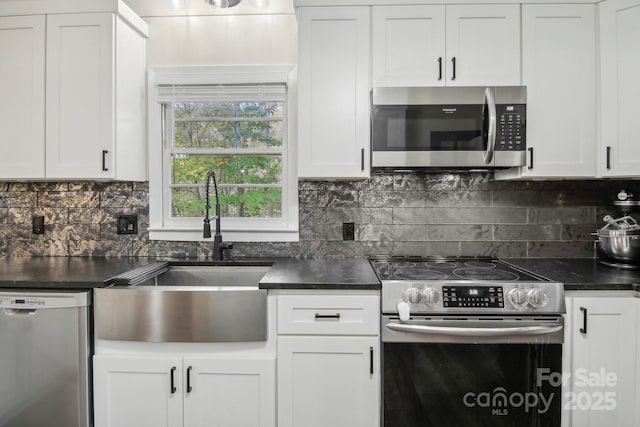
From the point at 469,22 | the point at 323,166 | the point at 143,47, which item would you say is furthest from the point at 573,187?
the point at 143,47

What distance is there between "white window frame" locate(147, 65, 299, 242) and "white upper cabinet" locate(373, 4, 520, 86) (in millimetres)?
642

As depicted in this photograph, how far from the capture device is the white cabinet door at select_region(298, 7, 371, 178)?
203 centimetres

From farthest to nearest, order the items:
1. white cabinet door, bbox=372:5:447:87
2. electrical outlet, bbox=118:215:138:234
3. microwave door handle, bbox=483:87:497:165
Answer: electrical outlet, bbox=118:215:138:234 < white cabinet door, bbox=372:5:447:87 < microwave door handle, bbox=483:87:497:165

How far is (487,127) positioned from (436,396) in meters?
1.32

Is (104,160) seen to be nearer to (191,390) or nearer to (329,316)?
(191,390)

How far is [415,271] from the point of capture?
192 cm

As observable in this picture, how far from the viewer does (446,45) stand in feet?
6.61

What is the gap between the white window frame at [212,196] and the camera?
2369mm

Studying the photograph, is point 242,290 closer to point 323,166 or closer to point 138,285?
point 138,285

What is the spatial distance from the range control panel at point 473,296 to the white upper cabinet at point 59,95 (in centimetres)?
184

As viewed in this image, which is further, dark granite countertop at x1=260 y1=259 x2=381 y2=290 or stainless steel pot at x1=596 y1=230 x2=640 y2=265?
stainless steel pot at x1=596 y1=230 x2=640 y2=265

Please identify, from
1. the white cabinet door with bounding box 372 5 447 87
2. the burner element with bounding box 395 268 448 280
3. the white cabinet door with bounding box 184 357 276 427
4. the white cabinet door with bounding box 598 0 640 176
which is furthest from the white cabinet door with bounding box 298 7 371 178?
the white cabinet door with bounding box 598 0 640 176

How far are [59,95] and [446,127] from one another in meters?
2.09

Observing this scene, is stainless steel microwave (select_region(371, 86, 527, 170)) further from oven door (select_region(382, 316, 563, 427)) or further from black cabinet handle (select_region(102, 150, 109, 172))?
black cabinet handle (select_region(102, 150, 109, 172))
